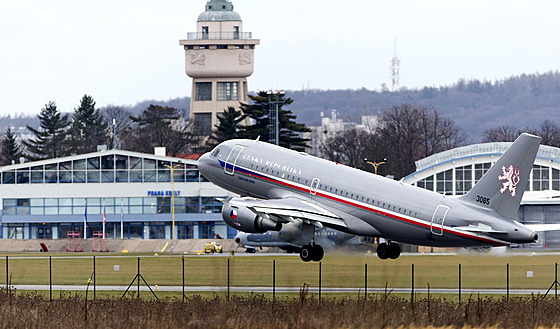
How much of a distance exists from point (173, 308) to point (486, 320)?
44.8ft

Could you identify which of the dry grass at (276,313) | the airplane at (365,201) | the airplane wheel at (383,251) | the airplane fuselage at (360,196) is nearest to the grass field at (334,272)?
the airplane wheel at (383,251)

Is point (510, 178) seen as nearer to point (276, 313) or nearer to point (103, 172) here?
point (276, 313)

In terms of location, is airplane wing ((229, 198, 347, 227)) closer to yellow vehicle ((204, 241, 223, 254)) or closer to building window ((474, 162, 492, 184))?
yellow vehicle ((204, 241, 223, 254))

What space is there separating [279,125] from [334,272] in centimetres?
9375

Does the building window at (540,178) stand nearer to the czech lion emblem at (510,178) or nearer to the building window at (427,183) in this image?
the building window at (427,183)

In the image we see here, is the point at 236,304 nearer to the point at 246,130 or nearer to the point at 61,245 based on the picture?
the point at 61,245

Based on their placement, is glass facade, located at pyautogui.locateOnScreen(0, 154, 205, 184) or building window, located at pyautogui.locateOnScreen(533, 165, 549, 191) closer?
building window, located at pyautogui.locateOnScreen(533, 165, 549, 191)

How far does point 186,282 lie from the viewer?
69438 mm

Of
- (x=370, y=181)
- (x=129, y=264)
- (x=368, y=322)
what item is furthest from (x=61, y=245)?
(x=368, y=322)

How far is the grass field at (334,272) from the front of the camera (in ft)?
210

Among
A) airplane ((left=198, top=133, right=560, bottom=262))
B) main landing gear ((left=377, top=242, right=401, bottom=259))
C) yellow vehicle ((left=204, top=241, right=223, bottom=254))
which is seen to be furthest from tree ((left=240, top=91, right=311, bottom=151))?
main landing gear ((left=377, top=242, right=401, bottom=259))

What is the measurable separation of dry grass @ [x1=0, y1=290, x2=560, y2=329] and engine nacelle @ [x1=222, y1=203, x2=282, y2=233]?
10506mm

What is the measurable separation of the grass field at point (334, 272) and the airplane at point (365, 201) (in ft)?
5.50

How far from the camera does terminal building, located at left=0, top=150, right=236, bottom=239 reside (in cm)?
13000
